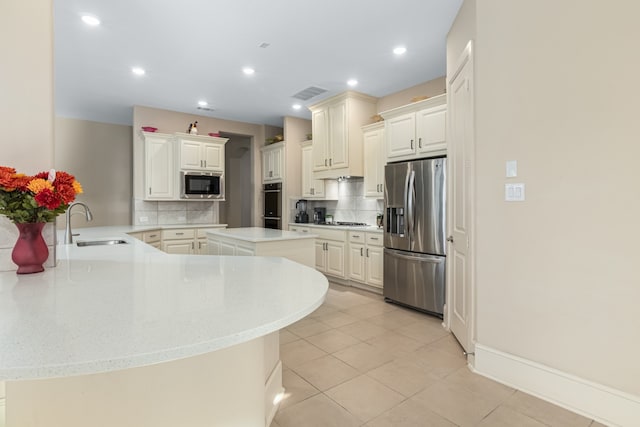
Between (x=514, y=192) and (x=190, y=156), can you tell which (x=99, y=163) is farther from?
(x=514, y=192)

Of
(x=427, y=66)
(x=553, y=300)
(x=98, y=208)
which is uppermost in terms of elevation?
(x=427, y=66)

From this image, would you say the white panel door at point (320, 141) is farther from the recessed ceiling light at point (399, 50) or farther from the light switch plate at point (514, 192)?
the light switch plate at point (514, 192)

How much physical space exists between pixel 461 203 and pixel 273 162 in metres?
4.05

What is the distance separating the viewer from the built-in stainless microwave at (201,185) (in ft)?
17.2

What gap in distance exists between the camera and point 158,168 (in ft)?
17.1

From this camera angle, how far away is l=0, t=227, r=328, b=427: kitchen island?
0.69m

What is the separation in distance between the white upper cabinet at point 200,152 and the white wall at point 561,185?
434 cm

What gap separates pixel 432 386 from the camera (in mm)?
2082

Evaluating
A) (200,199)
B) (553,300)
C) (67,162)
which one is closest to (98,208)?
(67,162)

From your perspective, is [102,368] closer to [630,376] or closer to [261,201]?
[630,376]

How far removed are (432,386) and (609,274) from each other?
1.18 m

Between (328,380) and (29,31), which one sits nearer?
(29,31)

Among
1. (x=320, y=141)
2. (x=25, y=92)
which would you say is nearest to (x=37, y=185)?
(x=25, y=92)

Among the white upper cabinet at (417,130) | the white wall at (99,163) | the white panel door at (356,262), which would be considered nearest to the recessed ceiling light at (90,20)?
the white upper cabinet at (417,130)
